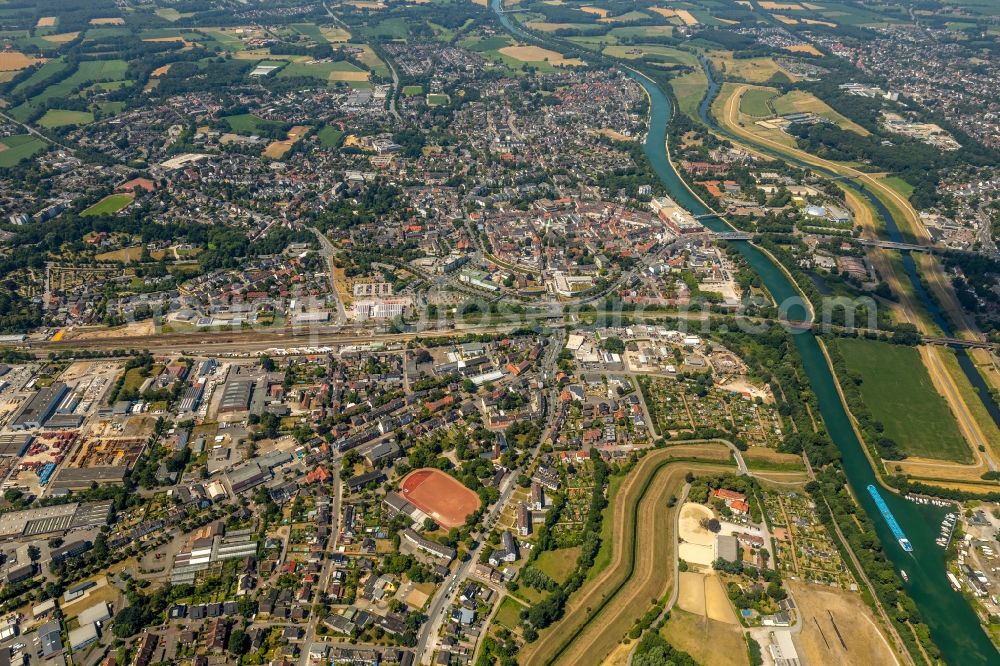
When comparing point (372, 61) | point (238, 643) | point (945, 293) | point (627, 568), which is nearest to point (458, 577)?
point (627, 568)

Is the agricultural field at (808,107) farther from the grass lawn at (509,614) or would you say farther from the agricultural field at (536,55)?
the grass lawn at (509,614)

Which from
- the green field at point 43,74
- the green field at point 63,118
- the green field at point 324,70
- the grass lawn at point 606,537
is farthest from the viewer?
the green field at point 324,70

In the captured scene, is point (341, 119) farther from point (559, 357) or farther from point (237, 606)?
point (237, 606)

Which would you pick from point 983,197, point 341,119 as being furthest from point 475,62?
point 983,197


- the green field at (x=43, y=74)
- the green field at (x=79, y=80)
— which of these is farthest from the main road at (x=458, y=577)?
the green field at (x=43, y=74)

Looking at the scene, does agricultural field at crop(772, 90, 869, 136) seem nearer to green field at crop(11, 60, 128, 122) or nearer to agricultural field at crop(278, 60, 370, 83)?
agricultural field at crop(278, 60, 370, 83)

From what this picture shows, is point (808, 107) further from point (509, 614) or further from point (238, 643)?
point (238, 643)
